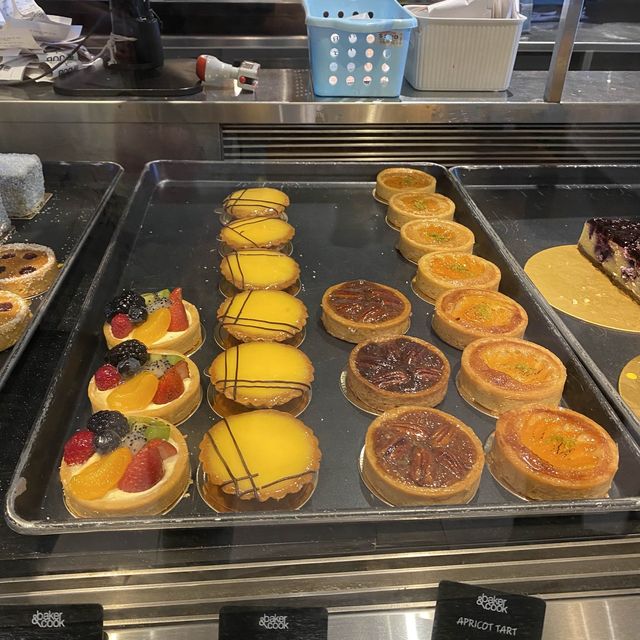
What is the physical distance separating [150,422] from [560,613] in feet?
4.19

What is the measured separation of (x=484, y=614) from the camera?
1.41 metres

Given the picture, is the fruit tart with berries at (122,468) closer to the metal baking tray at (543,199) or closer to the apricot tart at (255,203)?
the apricot tart at (255,203)

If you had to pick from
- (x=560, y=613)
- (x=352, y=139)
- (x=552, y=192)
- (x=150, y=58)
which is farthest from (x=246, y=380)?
(x=552, y=192)

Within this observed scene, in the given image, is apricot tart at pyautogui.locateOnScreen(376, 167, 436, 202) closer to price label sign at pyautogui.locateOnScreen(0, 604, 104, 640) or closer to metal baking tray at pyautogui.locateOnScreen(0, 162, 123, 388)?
metal baking tray at pyautogui.locateOnScreen(0, 162, 123, 388)

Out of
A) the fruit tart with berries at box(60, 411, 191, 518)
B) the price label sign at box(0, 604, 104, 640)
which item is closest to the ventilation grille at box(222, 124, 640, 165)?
the fruit tart with berries at box(60, 411, 191, 518)

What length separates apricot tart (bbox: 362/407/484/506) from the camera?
1790mm

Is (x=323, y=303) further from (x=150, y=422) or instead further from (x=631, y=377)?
(x=631, y=377)

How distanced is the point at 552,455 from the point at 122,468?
1310 millimetres

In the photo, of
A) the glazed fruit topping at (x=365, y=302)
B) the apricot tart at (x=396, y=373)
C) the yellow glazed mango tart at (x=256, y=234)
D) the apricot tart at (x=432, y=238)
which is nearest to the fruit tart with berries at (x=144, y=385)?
the apricot tart at (x=396, y=373)

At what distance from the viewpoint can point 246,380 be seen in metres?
2.15

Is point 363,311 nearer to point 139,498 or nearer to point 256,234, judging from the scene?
point 256,234

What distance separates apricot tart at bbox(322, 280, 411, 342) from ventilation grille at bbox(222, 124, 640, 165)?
3.37ft

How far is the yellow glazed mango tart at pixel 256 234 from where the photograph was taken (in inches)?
118

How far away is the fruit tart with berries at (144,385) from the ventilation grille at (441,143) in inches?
61.0
